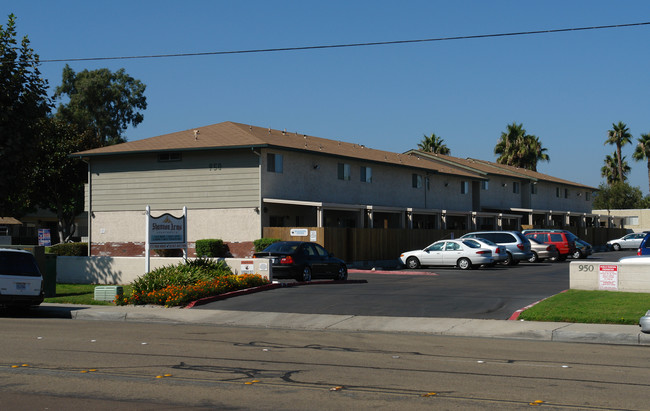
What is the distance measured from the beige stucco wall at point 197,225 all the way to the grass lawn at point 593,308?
67.2ft

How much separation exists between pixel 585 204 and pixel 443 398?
7343 centimetres

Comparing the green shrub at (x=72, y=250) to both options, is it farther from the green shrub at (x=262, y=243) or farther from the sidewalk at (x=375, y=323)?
the sidewalk at (x=375, y=323)

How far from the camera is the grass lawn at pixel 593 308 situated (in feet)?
54.1

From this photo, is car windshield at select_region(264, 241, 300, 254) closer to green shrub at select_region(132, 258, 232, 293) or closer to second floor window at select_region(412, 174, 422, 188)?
green shrub at select_region(132, 258, 232, 293)

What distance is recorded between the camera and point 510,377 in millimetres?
10305

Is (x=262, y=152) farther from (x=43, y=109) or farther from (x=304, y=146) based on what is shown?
(x=43, y=109)

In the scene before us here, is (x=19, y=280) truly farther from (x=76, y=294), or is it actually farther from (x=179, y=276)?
(x=76, y=294)

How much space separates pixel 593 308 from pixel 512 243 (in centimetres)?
2157

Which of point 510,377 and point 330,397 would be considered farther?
point 510,377

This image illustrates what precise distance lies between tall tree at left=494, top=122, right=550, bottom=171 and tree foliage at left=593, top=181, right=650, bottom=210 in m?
23.7

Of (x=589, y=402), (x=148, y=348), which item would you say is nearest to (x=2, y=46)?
(x=148, y=348)

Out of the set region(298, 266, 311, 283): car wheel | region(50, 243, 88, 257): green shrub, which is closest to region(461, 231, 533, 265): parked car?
region(298, 266, 311, 283): car wheel

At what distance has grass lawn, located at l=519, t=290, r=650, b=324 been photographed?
1648 cm

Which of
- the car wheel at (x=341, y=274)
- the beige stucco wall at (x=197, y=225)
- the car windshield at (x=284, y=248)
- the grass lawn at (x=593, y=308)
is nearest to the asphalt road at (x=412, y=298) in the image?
the grass lawn at (x=593, y=308)
